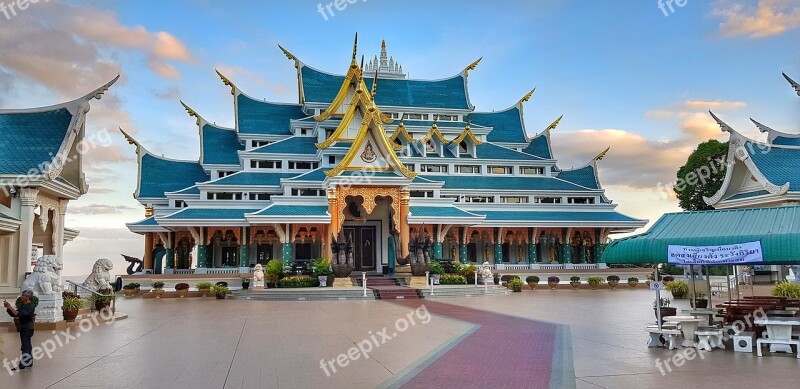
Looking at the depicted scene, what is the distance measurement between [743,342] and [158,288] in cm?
2736

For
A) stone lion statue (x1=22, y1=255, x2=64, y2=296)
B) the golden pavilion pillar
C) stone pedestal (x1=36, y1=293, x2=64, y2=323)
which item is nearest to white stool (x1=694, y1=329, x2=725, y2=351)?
stone lion statue (x1=22, y1=255, x2=64, y2=296)

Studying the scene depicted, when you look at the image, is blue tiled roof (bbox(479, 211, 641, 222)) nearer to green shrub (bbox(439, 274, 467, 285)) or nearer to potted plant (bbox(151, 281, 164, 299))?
green shrub (bbox(439, 274, 467, 285))

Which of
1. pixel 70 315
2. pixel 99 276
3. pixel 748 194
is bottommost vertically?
pixel 70 315

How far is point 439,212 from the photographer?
116ft

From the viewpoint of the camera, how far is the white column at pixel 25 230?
14.9m

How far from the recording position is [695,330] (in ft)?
38.2

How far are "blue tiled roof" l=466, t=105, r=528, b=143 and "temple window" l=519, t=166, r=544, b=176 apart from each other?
14.0 ft

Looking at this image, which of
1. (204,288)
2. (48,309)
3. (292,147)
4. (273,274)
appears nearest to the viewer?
(48,309)

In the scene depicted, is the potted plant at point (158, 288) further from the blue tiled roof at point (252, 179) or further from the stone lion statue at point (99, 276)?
the stone lion statue at point (99, 276)

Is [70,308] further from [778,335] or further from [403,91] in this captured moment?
[403,91]

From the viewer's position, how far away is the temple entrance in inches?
1401

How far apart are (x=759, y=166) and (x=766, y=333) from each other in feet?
50.1

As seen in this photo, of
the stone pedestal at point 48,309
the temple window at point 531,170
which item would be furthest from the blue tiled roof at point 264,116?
the stone pedestal at point 48,309

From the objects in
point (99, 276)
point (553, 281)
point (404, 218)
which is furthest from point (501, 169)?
point (99, 276)
